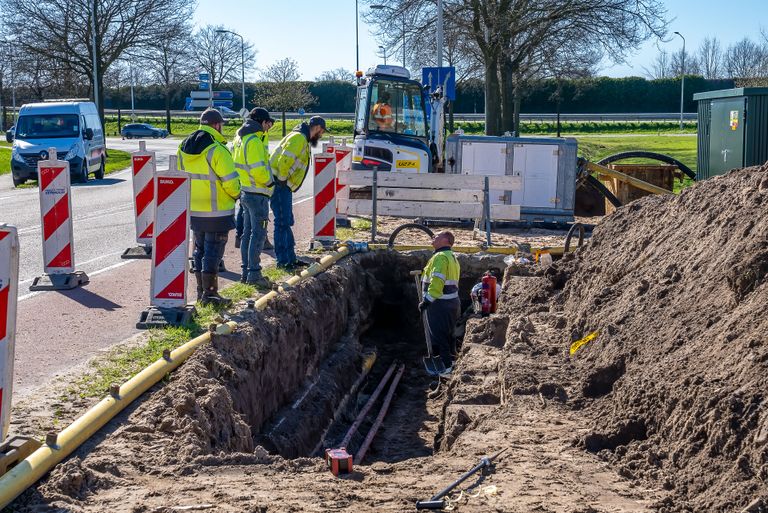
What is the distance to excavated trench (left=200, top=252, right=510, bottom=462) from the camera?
26.8ft

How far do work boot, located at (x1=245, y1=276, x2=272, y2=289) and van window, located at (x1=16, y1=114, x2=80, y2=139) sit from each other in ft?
60.4

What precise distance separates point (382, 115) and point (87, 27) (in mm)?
28771

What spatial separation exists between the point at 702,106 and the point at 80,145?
17.6 metres

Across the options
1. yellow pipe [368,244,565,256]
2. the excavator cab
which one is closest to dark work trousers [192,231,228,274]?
yellow pipe [368,244,565,256]

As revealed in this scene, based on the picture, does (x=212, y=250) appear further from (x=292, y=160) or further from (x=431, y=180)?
(x=431, y=180)

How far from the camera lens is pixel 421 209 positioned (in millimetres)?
15508

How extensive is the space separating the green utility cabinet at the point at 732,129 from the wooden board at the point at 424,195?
4.08 metres

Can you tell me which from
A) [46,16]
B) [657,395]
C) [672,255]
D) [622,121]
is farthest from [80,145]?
[622,121]

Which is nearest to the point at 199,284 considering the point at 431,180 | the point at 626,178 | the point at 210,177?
the point at 210,177

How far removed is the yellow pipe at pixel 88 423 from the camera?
16.1 ft

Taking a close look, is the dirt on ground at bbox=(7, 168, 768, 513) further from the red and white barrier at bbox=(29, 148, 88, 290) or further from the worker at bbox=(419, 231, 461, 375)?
the red and white barrier at bbox=(29, 148, 88, 290)

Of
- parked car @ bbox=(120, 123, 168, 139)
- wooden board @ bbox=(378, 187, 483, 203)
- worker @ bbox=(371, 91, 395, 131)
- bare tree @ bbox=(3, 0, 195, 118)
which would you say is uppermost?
bare tree @ bbox=(3, 0, 195, 118)

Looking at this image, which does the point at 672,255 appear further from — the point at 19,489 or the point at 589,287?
the point at 19,489

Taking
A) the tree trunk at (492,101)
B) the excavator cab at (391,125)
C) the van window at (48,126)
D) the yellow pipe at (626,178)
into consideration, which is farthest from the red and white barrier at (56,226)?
the tree trunk at (492,101)
